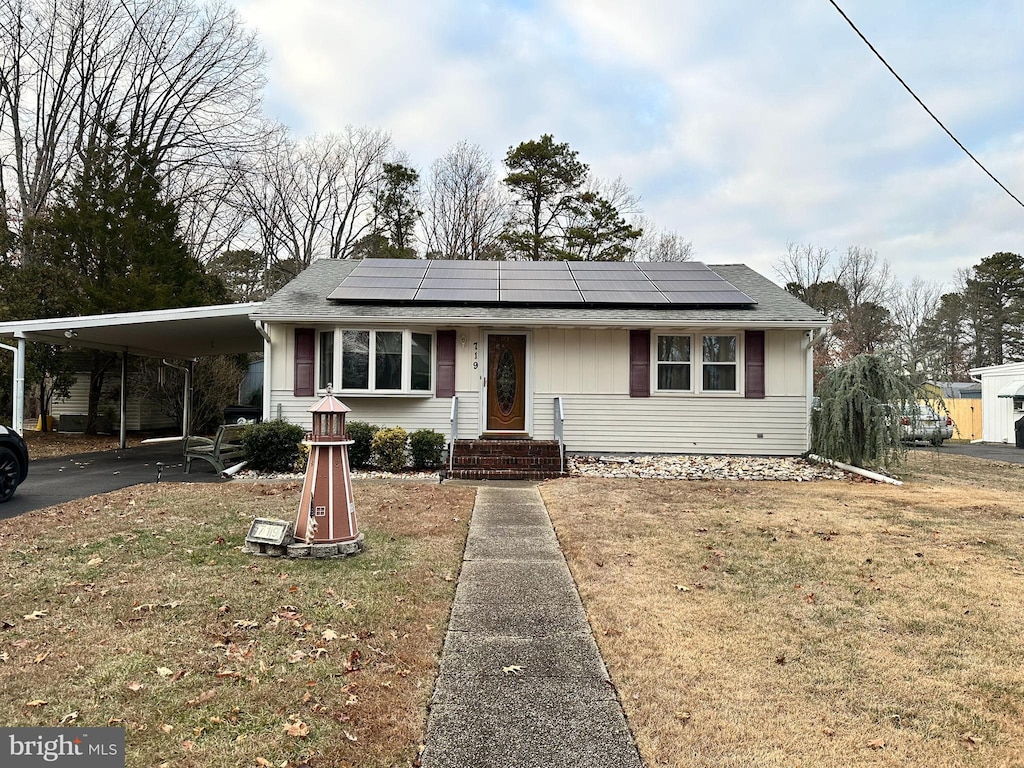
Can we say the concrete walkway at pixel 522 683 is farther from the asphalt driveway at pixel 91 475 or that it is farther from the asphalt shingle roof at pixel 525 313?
the asphalt shingle roof at pixel 525 313

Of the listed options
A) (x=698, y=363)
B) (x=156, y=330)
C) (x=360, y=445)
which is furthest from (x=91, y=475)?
(x=698, y=363)

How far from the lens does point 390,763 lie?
2.25 meters

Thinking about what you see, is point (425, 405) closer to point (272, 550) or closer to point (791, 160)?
point (272, 550)

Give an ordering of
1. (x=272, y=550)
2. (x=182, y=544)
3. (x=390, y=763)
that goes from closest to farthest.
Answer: (x=390, y=763) → (x=272, y=550) → (x=182, y=544)

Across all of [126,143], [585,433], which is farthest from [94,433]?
[585,433]

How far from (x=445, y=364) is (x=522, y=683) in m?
9.01

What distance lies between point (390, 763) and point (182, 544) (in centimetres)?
399

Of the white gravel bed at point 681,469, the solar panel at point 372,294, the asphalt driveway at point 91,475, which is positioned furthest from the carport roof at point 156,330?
the white gravel bed at point 681,469

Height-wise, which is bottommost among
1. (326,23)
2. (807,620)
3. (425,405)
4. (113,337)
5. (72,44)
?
(807,620)

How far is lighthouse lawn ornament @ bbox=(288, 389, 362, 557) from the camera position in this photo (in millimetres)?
4945

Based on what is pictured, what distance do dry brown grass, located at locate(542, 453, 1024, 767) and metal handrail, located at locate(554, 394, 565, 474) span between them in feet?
9.07

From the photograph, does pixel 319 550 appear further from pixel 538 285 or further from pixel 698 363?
pixel 538 285

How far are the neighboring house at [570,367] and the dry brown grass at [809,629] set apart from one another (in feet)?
14.2

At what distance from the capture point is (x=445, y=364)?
11625mm
